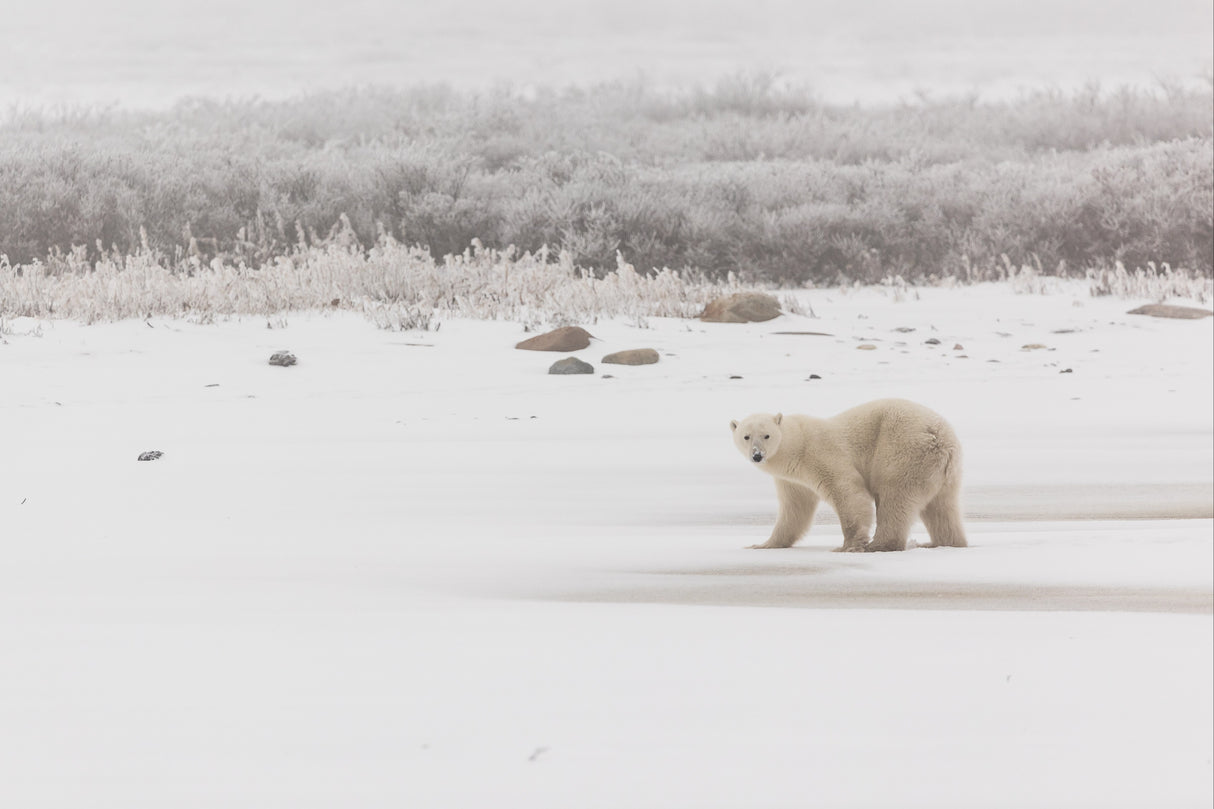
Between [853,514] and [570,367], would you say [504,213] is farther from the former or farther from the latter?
[853,514]

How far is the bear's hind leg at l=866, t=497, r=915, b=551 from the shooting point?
2.51 m

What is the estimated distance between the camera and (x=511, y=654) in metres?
1.93

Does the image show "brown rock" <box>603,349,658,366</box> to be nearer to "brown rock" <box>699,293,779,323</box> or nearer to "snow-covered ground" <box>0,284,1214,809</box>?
"snow-covered ground" <box>0,284,1214,809</box>

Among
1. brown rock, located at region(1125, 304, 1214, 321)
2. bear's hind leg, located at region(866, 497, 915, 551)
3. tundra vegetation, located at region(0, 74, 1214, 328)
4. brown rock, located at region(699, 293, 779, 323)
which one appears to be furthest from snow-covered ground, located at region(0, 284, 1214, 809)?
brown rock, located at region(1125, 304, 1214, 321)

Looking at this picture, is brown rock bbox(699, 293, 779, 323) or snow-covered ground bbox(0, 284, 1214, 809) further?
brown rock bbox(699, 293, 779, 323)

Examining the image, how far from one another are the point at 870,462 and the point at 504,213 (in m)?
6.33

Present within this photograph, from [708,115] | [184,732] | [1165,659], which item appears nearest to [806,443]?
[1165,659]

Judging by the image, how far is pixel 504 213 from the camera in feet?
28.1

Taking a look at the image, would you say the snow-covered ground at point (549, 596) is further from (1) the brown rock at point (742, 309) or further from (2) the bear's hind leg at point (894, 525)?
(1) the brown rock at point (742, 309)

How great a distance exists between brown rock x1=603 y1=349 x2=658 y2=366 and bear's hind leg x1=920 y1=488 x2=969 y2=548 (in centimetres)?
266

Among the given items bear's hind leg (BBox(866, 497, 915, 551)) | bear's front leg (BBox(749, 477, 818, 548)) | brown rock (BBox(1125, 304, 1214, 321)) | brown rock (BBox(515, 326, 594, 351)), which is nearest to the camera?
bear's hind leg (BBox(866, 497, 915, 551))

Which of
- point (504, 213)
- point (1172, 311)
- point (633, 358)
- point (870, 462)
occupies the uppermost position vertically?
point (504, 213)

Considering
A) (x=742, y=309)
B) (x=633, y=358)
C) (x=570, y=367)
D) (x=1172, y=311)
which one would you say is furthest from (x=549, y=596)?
(x=1172, y=311)

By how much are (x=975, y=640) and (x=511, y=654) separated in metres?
0.74
